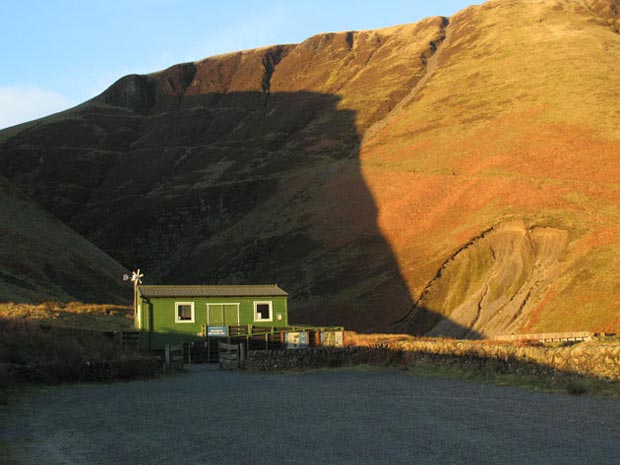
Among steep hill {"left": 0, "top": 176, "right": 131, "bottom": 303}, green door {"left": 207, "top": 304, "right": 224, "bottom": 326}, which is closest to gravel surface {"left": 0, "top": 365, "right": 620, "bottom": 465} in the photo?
green door {"left": 207, "top": 304, "right": 224, "bottom": 326}

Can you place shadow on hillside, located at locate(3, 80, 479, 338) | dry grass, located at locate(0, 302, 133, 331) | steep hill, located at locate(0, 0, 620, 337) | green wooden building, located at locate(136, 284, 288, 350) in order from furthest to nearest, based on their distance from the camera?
shadow on hillside, located at locate(3, 80, 479, 338), steep hill, located at locate(0, 0, 620, 337), dry grass, located at locate(0, 302, 133, 331), green wooden building, located at locate(136, 284, 288, 350)

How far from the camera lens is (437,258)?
68062 millimetres

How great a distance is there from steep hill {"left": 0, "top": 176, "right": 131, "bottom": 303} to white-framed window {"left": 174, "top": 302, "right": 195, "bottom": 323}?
753 inches

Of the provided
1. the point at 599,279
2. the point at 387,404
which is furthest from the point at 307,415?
the point at 599,279

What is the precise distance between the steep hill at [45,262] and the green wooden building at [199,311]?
18.3 meters

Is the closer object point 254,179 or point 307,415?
point 307,415

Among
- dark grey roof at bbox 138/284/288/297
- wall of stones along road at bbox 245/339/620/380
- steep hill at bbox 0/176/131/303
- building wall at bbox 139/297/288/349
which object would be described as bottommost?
wall of stones along road at bbox 245/339/620/380

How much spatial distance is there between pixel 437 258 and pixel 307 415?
5173 centimetres

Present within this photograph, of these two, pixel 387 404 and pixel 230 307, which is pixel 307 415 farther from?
pixel 230 307

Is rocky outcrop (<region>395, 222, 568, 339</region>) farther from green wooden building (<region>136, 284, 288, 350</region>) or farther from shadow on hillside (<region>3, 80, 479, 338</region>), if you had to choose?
green wooden building (<region>136, 284, 288, 350</region>)

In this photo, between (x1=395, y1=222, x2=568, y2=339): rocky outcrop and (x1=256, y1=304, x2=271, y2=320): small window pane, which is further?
(x1=395, y1=222, x2=568, y2=339): rocky outcrop

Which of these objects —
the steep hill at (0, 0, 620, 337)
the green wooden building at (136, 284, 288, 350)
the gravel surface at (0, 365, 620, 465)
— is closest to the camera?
the gravel surface at (0, 365, 620, 465)

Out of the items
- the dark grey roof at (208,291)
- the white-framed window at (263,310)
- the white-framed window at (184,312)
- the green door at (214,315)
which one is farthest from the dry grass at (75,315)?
the white-framed window at (263,310)

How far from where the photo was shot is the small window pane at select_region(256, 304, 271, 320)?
4722 cm
